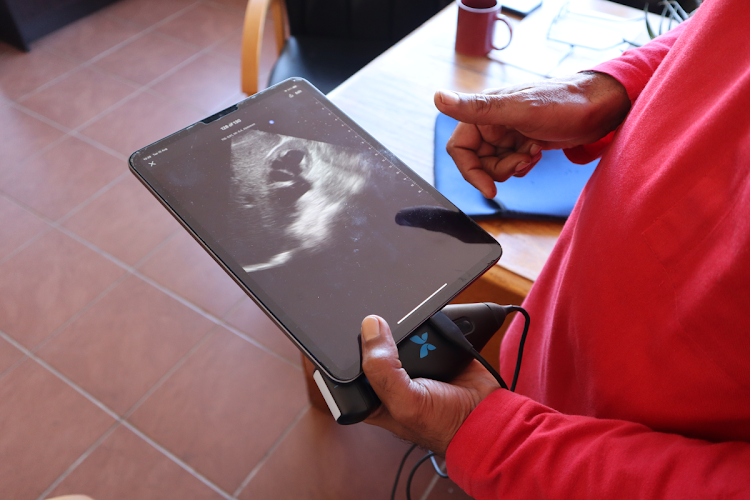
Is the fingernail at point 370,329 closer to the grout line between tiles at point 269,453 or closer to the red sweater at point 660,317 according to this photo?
the red sweater at point 660,317

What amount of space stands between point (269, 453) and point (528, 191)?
37.6 inches

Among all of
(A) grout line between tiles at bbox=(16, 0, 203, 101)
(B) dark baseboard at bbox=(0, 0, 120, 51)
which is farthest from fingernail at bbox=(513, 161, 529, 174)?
(B) dark baseboard at bbox=(0, 0, 120, 51)

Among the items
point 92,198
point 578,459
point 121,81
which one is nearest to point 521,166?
point 578,459

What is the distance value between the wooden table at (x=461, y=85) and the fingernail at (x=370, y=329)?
0.30 meters

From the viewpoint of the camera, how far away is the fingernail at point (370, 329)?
482 mm

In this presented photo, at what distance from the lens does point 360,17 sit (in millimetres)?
1601

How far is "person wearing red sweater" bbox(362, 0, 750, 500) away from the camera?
379mm

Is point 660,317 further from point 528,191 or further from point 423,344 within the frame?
point 528,191

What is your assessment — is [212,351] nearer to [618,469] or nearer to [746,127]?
[618,469]

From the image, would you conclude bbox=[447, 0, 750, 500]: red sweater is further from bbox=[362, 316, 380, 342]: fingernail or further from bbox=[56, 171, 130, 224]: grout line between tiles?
bbox=[56, 171, 130, 224]: grout line between tiles

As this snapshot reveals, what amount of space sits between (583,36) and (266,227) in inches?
36.0

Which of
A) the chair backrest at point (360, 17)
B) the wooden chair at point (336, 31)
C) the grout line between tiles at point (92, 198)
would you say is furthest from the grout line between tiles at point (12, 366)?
the chair backrest at point (360, 17)

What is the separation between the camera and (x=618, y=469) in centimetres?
41

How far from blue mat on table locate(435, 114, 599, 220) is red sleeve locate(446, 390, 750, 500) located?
34 centimetres
